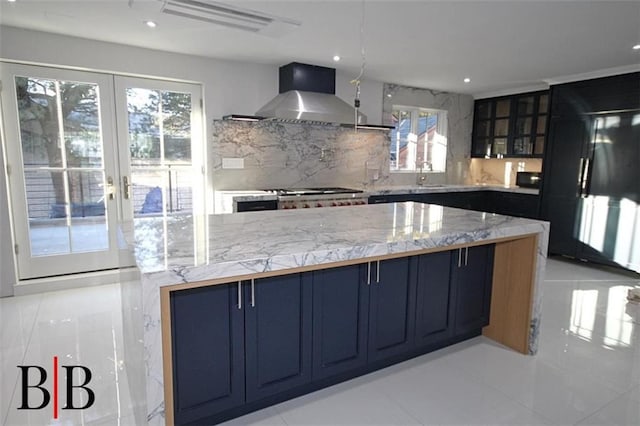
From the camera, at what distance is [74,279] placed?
12.5 ft

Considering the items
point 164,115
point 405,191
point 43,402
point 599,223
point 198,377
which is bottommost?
point 43,402

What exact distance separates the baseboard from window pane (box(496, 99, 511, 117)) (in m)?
5.63

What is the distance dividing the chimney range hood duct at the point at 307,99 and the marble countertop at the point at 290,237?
155 cm

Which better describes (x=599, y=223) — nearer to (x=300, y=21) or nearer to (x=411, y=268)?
(x=411, y=268)

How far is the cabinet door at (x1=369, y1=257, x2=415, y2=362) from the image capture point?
85.1 inches

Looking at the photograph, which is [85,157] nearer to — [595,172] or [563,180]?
[563,180]

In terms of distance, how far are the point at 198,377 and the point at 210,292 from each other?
0.38m

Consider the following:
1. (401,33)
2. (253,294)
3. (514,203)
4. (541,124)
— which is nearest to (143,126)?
(401,33)

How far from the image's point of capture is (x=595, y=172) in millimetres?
4574

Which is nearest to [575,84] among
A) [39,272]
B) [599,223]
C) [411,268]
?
[599,223]

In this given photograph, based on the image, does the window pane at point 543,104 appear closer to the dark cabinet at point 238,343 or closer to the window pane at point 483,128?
the window pane at point 483,128

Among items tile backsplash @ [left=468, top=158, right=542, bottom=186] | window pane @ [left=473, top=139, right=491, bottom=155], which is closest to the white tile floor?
tile backsplash @ [left=468, top=158, right=542, bottom=186]

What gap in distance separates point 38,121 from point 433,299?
12.5ft

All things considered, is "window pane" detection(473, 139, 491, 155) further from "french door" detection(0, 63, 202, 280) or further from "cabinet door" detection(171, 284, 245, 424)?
"cabinet door" detection(171, 284, 245, 424)
